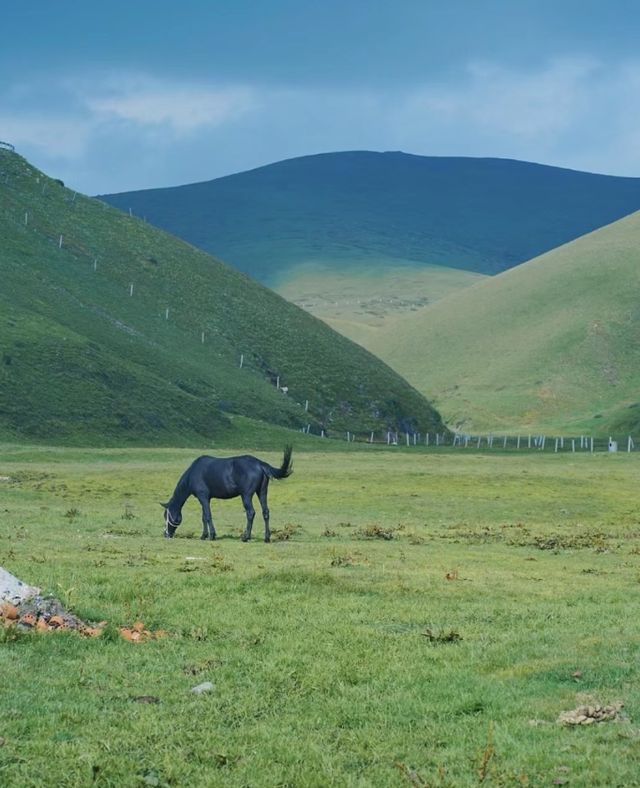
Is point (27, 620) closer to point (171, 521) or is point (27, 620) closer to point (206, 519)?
point (206, 519)

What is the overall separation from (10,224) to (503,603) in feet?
478

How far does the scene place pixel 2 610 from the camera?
58.6ft

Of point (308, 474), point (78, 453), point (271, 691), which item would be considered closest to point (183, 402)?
point (78, 453)

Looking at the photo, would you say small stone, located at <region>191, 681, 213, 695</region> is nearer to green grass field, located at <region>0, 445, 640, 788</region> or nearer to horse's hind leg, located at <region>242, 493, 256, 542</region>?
green grass field, located at <region>0, 445, 640, 788</region>

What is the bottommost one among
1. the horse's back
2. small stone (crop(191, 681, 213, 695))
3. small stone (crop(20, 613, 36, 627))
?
small stone (crop(191, 681, 213, 695))

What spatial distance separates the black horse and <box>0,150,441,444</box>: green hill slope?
6068cm

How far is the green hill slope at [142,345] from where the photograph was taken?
10831 cm

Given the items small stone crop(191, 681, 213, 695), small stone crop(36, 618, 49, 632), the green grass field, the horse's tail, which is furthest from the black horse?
small stone crop(191, 681, 213, 695)

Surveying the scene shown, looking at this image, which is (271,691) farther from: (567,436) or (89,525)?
(567,436)

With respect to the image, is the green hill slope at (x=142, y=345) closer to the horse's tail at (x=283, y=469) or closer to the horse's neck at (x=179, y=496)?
the horse's neck at (x=179, y=496)

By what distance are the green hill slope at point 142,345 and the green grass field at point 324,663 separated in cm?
6862

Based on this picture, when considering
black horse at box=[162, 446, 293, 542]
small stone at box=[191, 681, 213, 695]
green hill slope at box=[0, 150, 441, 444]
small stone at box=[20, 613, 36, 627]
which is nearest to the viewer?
small stone at box=[191, 681, 213, 695]

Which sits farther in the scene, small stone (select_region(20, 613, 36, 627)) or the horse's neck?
the horse's neck

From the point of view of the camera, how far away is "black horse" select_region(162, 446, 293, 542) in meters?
35.4
